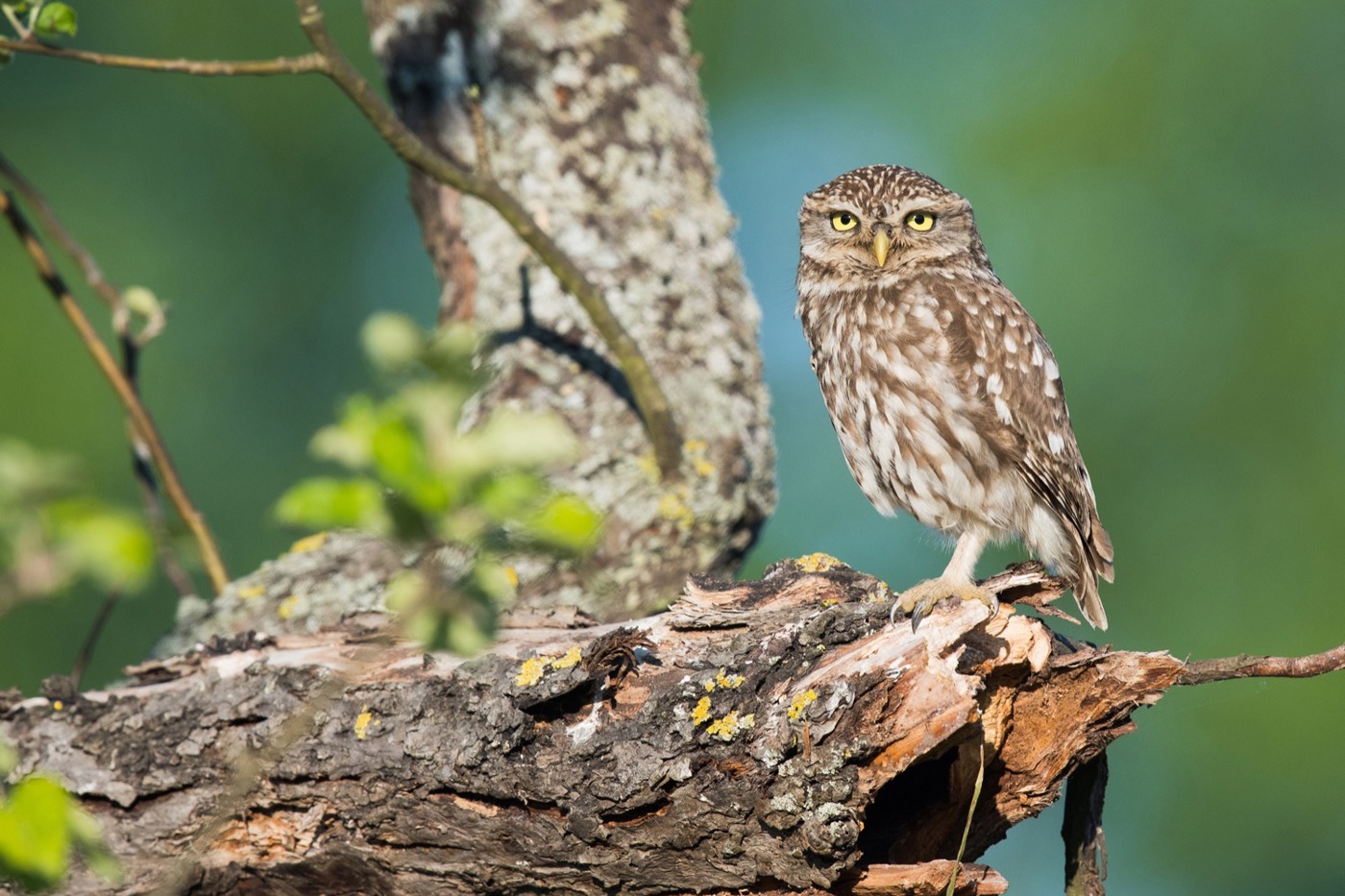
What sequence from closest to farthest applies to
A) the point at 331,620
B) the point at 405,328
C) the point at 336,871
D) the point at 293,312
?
the point at 405,328 < the point at 336,871 < the point at 331,620 < the point at 293,312

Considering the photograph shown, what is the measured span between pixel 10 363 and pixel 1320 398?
761cm

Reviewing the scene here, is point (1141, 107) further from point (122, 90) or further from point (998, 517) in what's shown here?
point (122, 90)

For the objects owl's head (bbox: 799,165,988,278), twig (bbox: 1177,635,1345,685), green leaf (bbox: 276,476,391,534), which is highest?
owl's head (bbox: 799,165,988,278)

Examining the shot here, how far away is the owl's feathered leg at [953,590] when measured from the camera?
2.45 meters

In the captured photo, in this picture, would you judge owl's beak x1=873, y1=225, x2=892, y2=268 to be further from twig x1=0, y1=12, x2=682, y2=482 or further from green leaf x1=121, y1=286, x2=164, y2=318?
green leaf x1=121, y1=286, x2=164, y2=318

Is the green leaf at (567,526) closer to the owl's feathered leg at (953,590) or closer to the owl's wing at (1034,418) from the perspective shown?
the owl's feathered leg at (953,590)

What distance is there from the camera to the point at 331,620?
11.3 ft

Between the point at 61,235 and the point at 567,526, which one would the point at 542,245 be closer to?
the point at 61,235

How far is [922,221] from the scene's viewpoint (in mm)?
3992

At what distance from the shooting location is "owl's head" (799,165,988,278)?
12.9 ft

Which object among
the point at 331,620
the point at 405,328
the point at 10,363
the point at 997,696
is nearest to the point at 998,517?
the point at 997,696

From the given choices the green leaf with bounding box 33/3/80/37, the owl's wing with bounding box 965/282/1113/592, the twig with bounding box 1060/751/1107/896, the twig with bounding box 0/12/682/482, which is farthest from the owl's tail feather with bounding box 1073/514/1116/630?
the green leaf with bounding box 33/3/80/37

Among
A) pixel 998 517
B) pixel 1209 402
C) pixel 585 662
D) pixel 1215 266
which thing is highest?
pixel 1215 266

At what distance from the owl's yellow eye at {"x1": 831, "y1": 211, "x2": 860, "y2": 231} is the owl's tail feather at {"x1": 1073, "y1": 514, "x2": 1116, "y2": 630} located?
1211 mm
